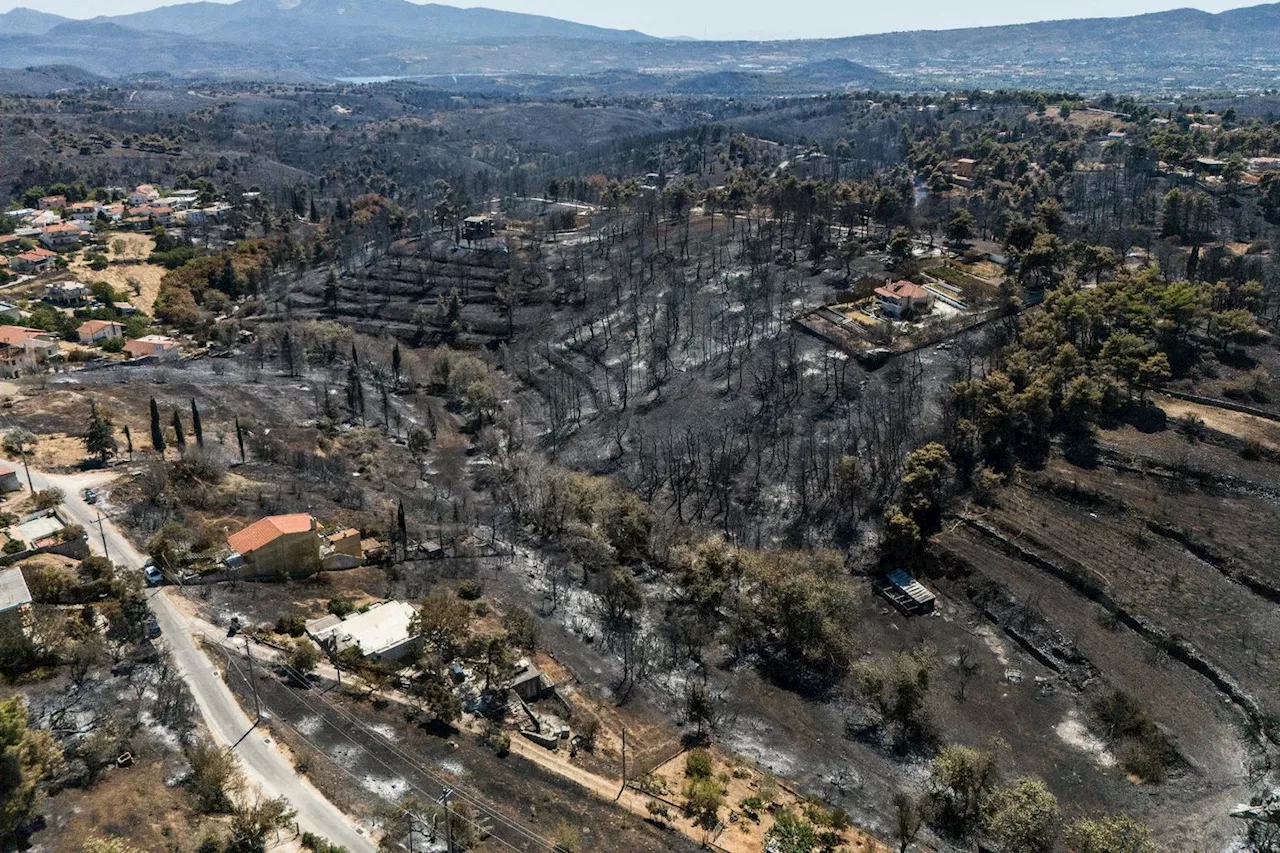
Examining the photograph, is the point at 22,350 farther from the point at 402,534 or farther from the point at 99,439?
the point at 402,534

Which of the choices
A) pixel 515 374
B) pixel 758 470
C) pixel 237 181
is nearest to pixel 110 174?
pixel 237 181

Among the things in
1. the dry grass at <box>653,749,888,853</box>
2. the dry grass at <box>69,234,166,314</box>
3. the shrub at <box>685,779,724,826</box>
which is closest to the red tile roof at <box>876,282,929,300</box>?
the dry grass at <box>653,749,888,853</box>

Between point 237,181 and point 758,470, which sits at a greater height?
point 237,181

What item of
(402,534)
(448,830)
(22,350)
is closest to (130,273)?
(22,350)

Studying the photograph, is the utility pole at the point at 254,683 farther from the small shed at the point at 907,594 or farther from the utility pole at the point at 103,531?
the small shed at the point at 907,594

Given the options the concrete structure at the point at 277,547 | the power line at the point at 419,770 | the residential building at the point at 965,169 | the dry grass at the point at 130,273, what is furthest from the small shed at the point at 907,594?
the residential building at the point at 965,169

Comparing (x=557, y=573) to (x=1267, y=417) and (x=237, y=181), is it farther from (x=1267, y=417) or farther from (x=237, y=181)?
(x=237, y=181)

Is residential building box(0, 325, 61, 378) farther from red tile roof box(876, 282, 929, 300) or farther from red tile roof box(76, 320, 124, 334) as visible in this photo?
red tile roof box(876, 282, 929, 300)
